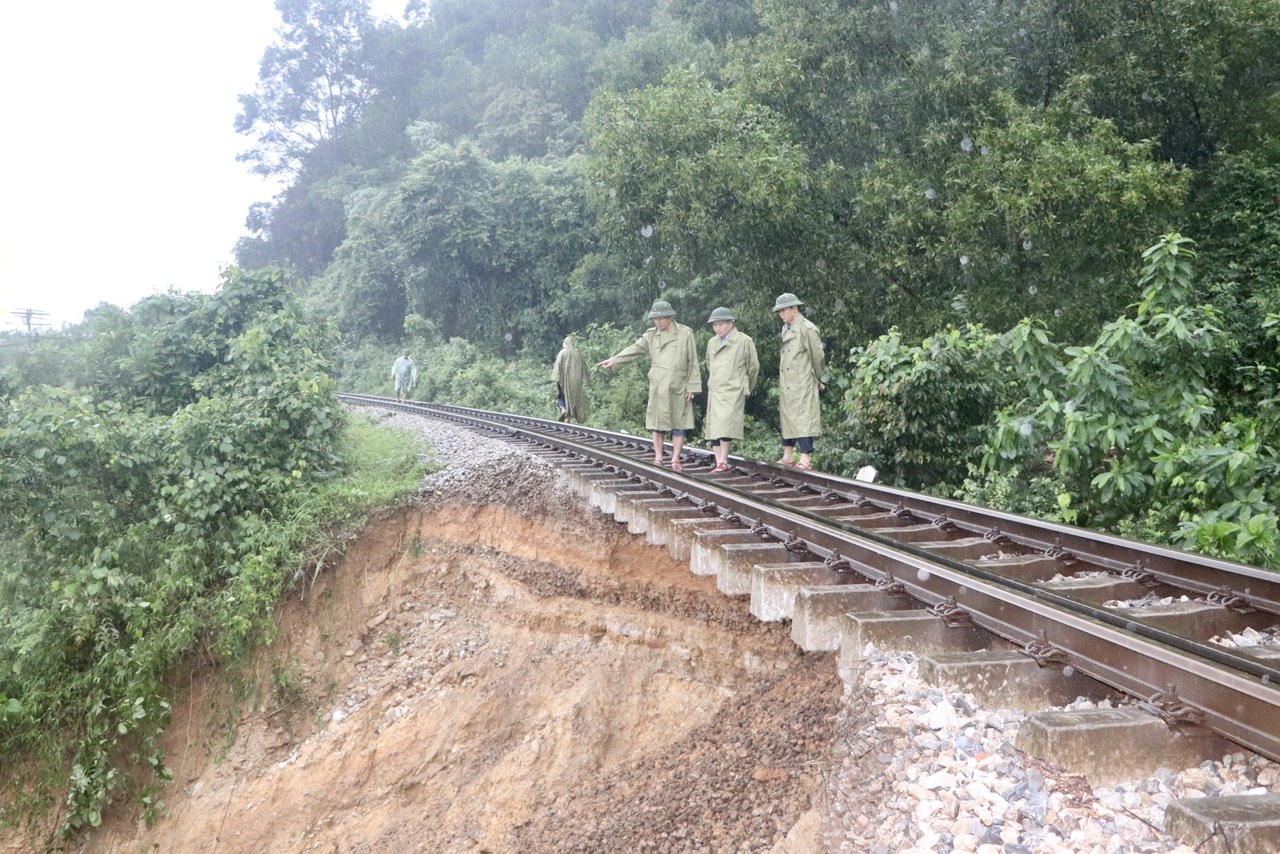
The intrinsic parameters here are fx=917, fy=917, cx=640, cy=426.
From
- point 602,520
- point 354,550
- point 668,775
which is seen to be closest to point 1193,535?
point 668,775

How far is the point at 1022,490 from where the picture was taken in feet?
29.3

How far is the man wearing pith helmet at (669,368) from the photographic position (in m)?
8.26

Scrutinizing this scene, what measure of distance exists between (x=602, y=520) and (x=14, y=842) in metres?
5.42

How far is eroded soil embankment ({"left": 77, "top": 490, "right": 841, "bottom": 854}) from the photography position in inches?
245

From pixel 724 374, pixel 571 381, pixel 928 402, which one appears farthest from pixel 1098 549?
pixel 571 381

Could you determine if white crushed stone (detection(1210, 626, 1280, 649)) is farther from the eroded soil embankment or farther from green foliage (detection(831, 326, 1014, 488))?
green foliage (detection(831, 326, 1014, 488))

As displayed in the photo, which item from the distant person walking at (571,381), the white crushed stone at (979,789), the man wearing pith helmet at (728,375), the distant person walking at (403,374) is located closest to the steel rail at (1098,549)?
the man wearing pith helmet at (728,375)

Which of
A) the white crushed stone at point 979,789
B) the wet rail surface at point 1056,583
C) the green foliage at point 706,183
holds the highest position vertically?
→ the green foliage at point 706,183

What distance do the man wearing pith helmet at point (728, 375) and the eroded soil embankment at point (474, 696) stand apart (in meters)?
1.38

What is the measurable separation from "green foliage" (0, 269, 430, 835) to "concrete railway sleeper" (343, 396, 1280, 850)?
3.62 metres

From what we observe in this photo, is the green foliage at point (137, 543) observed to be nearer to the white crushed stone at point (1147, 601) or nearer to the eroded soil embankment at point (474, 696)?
the eroded soil embankment at point (474, 696)

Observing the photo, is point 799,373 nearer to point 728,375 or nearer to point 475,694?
point 728,375

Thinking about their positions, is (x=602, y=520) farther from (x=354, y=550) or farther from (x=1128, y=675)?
(x=1128, y=675)

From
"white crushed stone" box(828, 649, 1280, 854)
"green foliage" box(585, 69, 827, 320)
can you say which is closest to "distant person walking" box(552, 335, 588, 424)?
"green foliage" box(585, 69, 827, 320)
